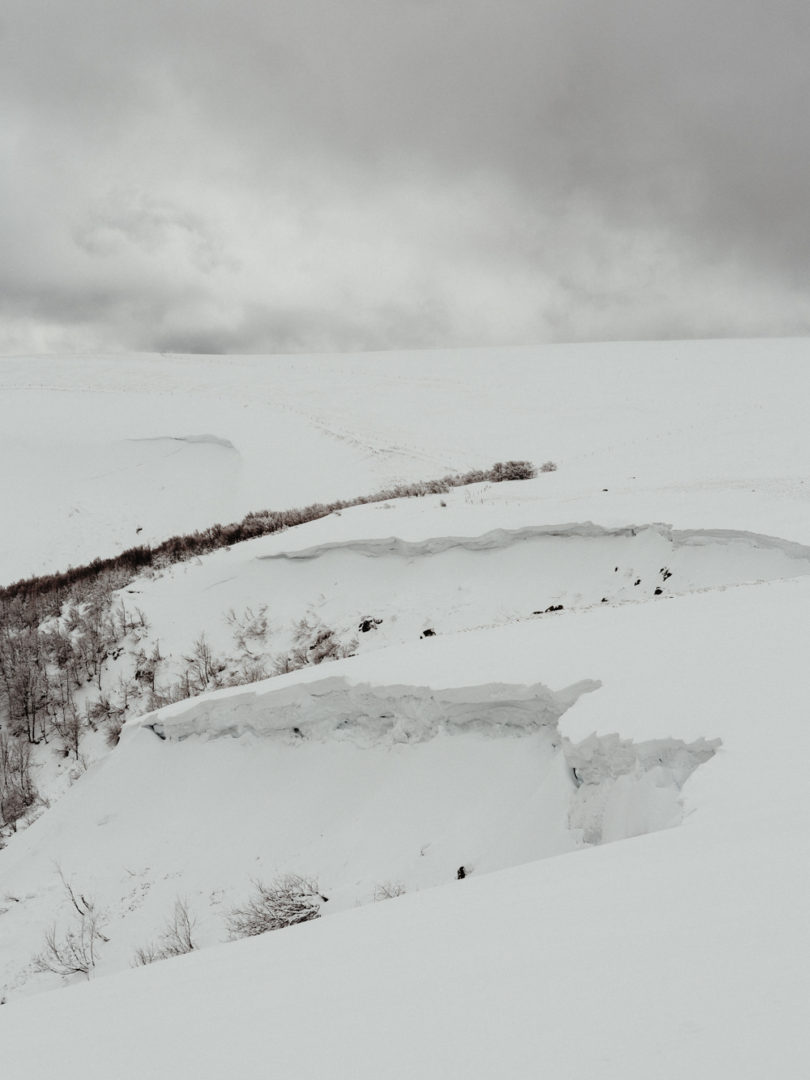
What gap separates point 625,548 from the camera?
36.8 ft

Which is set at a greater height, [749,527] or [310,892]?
[749,527]

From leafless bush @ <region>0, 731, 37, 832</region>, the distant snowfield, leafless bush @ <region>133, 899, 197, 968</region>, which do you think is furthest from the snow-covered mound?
leafless bush @ <region>133, 899, 197, 968</region>

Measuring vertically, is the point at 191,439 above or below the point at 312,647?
above

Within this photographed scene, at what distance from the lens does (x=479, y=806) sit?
17.6 feet

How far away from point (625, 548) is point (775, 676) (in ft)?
22.7

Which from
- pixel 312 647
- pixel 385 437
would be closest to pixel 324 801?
pixel 312 647

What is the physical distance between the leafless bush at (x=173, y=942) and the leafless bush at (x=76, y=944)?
1.88ft

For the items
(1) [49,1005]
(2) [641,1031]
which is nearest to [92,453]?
(1) [49,1005]

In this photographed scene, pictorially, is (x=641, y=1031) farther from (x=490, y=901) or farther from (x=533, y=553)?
(x=533, y=553)

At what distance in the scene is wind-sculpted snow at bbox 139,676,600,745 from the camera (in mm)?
5586

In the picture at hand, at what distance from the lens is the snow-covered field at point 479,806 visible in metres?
2.04

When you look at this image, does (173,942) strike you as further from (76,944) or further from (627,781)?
(627,781)

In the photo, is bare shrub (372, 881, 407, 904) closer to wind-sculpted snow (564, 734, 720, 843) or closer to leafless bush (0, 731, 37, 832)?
wind-sculpted snow (564, 734, 720, 843)

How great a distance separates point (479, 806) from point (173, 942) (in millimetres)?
2773
